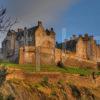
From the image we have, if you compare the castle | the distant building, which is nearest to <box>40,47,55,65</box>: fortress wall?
the castle

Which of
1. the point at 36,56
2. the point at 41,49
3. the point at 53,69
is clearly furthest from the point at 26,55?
the point at 53,69

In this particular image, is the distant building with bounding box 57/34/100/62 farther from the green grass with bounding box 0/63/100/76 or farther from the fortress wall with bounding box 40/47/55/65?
the fortress wall with bounding box 40/47/55/65

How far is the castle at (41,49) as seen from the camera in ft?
181

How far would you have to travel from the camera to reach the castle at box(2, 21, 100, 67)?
55.3 m

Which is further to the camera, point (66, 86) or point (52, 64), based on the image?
point (52, 64)

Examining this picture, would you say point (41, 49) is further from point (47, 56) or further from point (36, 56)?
point (36, 56)

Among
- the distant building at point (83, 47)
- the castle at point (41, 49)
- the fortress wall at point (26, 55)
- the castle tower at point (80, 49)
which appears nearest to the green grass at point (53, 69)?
the fortress wall at point (26, 55)

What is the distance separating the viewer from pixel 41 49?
56.7 m

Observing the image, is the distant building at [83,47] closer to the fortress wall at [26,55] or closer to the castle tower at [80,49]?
the castle tower at [80,49]

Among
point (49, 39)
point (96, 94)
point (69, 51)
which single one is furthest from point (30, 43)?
point (96, 94)

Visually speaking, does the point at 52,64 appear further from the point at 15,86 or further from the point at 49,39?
the point at 15,86

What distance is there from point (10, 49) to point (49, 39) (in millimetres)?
5755

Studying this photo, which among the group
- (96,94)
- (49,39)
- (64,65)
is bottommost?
(96,94)

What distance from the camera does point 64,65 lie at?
5791 cm
